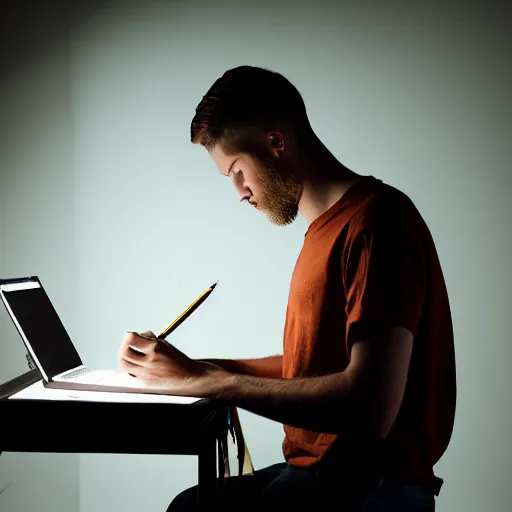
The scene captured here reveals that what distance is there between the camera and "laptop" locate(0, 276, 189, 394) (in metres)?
1.29

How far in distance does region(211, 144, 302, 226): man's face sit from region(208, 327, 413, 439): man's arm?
384 millimetres

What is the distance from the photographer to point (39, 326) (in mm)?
1390

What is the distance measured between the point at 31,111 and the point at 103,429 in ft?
5.29

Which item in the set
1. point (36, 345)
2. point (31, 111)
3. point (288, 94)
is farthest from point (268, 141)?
point (31, 111)

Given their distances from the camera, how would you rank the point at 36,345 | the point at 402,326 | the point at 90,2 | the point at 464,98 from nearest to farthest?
1. the point at 402,326
2. the point at 36,345
3. the point at 464,98
4. the point at 90,2

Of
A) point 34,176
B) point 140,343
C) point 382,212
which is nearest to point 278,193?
point 382,212

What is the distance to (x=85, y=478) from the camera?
2549mm

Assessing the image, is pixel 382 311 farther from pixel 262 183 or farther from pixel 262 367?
pixel 262 367

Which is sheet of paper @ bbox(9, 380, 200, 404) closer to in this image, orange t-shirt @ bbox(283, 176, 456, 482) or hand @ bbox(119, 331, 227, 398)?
hand @ bbox(119, 331, 227, 398)

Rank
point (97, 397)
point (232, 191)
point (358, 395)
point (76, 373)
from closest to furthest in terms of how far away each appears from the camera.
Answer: point (358, 395), point (97, 397), point (76, 373), point (232, 191)

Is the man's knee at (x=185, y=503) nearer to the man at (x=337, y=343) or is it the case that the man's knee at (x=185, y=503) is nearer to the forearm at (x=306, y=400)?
the man at (x=337, y=343)

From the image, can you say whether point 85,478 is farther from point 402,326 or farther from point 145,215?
point 402,326

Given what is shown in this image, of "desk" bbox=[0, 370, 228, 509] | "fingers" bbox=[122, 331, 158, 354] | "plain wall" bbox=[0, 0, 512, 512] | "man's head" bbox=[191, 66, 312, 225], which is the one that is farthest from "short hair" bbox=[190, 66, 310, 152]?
"plain wall" bbox=[0, 0, 512, 512]

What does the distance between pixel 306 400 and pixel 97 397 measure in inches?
13.6
